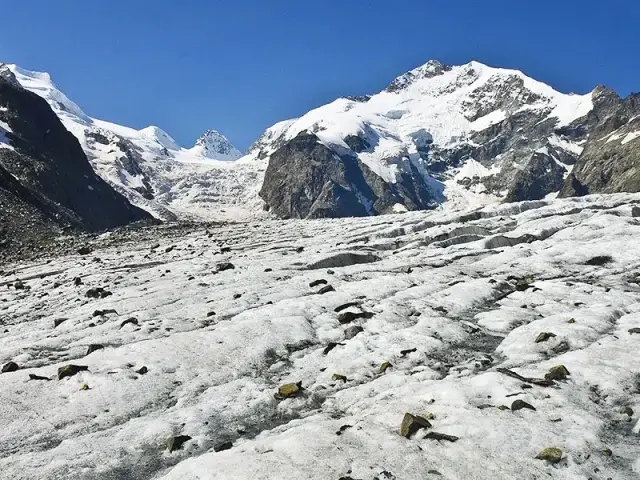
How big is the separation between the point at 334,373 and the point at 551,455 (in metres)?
6.43

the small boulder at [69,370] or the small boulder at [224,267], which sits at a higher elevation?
the small boulder at [224,267]

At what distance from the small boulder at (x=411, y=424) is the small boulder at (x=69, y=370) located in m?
9.15

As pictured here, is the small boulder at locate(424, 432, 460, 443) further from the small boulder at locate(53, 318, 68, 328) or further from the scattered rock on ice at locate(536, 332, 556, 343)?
the small boulder at locate(53, 318, 68, 328)

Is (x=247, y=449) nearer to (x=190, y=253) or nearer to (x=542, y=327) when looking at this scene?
(x=542, y=327)

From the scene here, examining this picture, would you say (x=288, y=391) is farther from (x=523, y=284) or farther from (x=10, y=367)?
(x=523, y=284)

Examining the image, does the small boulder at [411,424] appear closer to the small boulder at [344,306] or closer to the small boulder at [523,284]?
the small boulder at [344,306]

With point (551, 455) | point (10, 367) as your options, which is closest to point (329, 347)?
point (551, 455)

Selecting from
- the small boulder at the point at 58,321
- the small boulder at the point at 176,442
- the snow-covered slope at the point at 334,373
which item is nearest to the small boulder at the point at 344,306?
the snow-covered slope at the point at 334,373

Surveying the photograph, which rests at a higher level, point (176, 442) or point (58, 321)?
point (58, 321)

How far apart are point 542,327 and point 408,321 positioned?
4498 mm

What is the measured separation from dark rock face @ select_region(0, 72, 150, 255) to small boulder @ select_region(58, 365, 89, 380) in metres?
60.2

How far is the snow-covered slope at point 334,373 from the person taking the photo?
10562 millimetres

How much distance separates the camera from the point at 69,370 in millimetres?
15008

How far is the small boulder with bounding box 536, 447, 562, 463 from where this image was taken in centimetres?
1007
